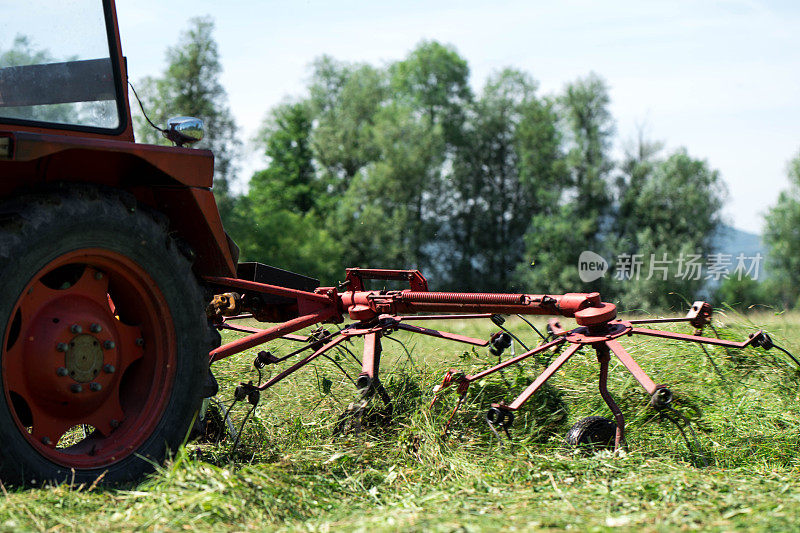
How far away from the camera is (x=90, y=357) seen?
306cm

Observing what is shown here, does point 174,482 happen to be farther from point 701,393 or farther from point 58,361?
point 701,393

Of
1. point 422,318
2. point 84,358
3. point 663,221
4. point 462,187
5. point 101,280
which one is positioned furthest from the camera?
point 462,187

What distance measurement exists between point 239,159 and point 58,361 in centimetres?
3151

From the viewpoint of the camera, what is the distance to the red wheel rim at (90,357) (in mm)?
2900

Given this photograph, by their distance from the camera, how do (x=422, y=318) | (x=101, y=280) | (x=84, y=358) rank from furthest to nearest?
(x=422, y=318) → (x=101, y=280) → (x=84, y=358)

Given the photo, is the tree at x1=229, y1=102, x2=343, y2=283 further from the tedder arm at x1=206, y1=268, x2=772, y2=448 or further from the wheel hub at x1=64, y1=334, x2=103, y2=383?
the wheel hub at x1=64, y1=334, x2=103, y2=383

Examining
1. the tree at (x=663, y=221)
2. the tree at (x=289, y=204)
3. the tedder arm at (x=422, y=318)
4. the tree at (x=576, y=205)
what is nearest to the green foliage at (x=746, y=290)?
the tree at (x=663, y=221)

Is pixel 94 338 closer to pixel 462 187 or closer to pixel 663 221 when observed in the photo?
pixel 663 221

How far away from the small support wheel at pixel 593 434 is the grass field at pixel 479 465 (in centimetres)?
9

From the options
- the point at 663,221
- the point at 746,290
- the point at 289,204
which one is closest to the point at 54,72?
the point at 663,221

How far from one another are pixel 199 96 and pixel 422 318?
30.6 metres

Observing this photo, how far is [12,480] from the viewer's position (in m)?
2.67

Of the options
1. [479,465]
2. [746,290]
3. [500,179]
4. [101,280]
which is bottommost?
[746,290]

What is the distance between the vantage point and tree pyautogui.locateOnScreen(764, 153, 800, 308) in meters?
37.4
